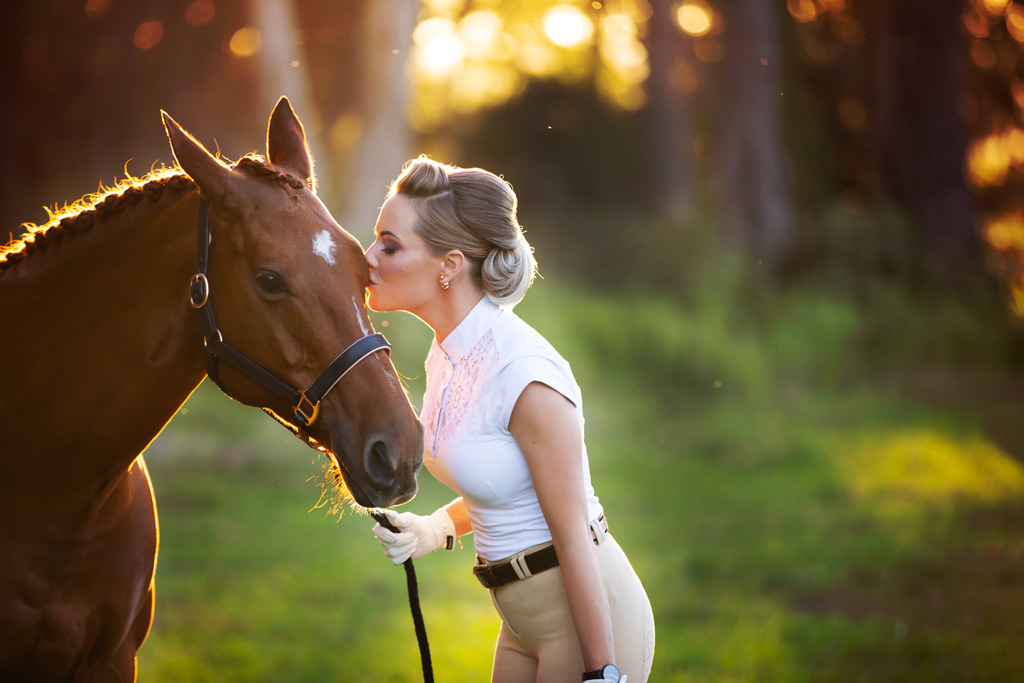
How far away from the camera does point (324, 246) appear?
1.80 metres

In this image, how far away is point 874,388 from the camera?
375 inches

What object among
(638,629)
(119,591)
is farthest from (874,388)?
(119,591)

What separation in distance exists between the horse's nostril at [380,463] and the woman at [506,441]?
0.23 meters

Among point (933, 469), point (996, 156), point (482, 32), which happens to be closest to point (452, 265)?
point (933, 469)

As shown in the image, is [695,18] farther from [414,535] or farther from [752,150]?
[414,535]

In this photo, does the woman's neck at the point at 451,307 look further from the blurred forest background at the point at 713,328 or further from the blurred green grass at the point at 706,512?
the blurred green grass at the point at 706,512

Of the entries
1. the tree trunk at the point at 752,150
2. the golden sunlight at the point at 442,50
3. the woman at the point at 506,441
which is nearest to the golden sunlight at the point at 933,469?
the tree trunk at the point at 752,150

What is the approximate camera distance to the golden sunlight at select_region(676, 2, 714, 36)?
12.5 metres

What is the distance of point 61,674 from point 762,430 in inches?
296

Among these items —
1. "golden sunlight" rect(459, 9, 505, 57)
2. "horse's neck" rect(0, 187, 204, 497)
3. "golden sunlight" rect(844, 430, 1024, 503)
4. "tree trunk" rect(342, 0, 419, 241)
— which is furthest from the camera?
"golden sunlight" rect(459, 9, 505, 57)

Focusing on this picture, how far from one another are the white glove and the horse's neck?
0.64 metres

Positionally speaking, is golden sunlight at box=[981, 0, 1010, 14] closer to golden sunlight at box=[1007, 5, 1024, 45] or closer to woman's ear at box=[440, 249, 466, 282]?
golden sunlight at box=[1007, 5, 1024, 45]

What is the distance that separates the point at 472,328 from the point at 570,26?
19824 millimetres

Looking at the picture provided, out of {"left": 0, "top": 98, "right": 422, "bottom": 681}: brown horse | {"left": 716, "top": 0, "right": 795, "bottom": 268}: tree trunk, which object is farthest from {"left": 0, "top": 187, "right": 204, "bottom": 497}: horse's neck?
{"left": 716, "top": 0, "right": 795, "bottom": 268}: tree trunk
